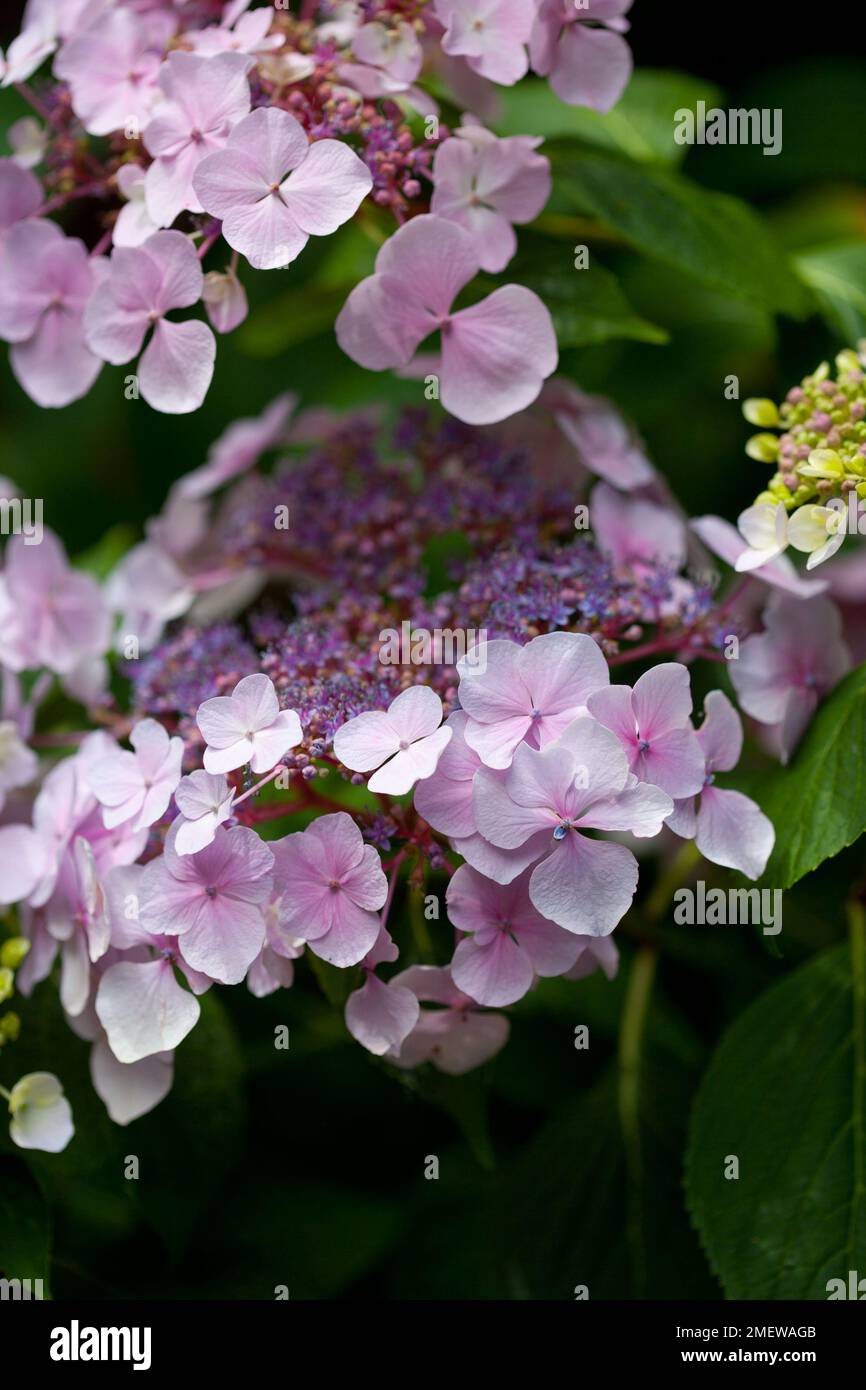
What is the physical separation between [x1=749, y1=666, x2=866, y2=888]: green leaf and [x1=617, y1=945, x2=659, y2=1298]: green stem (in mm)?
230

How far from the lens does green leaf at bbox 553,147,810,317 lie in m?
0.76

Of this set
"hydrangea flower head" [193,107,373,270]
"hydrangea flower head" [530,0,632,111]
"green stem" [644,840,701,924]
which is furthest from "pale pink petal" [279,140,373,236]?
"green stem" [644,840,701,924]

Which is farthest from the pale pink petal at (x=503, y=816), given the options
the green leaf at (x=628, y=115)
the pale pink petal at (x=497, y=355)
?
the green leaf at (x=628, y=115)

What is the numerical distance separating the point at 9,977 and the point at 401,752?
233mm

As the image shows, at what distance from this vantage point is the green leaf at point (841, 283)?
2.65 feet

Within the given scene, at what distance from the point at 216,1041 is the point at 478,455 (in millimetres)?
373

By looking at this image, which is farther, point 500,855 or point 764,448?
point 764,448

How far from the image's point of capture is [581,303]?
0.73 m

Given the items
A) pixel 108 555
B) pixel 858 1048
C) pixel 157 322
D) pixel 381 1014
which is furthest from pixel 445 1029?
pixel 108 555

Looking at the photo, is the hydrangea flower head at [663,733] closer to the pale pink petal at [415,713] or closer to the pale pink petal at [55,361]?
the pale pink petal at [415,713]

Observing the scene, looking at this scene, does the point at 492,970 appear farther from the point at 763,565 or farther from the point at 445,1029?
the point at 763,565

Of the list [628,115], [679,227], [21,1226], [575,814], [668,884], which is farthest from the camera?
[628,115]

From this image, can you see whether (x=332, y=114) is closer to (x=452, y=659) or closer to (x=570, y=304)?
(x=570, y=304)

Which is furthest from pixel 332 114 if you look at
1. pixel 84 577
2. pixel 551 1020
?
pixel 551 1020
